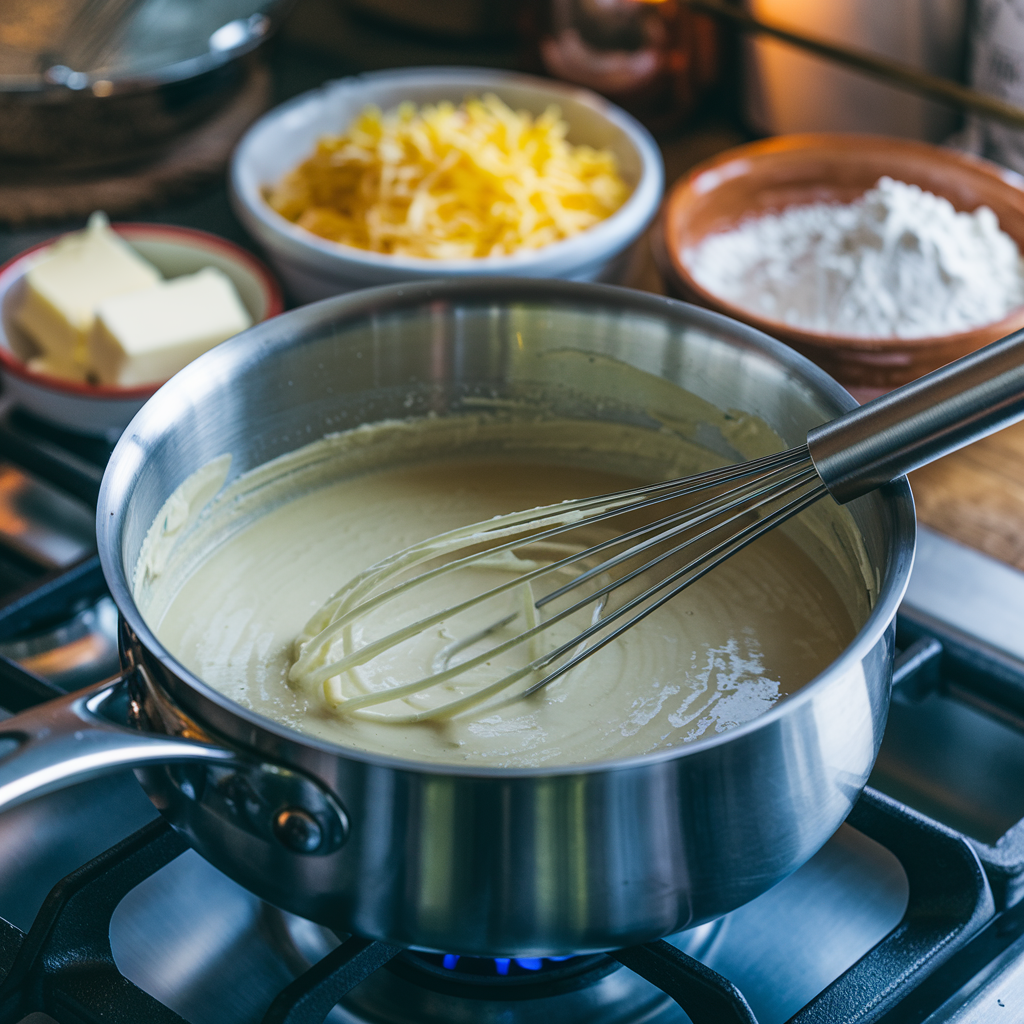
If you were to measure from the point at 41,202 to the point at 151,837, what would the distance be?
0.66m

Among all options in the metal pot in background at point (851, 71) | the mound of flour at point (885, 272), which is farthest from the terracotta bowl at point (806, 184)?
the metal pot in background at point (851, 71)

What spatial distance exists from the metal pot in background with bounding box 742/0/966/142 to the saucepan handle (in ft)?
2.63

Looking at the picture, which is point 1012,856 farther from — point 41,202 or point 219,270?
point 41,202

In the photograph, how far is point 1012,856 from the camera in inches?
20.1

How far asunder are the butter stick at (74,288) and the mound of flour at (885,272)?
1.29ft

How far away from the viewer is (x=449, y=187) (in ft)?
2.97

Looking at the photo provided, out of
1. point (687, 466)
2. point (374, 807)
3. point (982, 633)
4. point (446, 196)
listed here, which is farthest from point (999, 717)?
point (446, 196)

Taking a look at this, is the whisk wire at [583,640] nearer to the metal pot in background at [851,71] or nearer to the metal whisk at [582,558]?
→ the metal whisk at [582,558]

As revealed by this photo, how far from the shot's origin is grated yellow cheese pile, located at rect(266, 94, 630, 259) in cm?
87

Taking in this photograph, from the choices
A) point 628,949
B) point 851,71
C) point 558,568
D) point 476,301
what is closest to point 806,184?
point 851,71

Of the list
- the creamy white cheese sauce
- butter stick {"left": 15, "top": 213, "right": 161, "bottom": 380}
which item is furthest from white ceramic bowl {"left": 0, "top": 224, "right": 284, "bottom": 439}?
the creamy white cheese sauce

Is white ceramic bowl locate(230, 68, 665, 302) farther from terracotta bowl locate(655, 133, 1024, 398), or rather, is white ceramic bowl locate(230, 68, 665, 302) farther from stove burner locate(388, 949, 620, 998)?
stove burner locate(388, 949, 620, 998)

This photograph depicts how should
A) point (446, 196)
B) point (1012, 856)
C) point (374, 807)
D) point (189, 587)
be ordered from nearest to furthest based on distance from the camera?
point (374, 807) → point (1012, 856) → point (189, 587) → point (446, 196)

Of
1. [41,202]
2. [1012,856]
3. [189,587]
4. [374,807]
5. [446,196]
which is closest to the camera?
[374,807]
